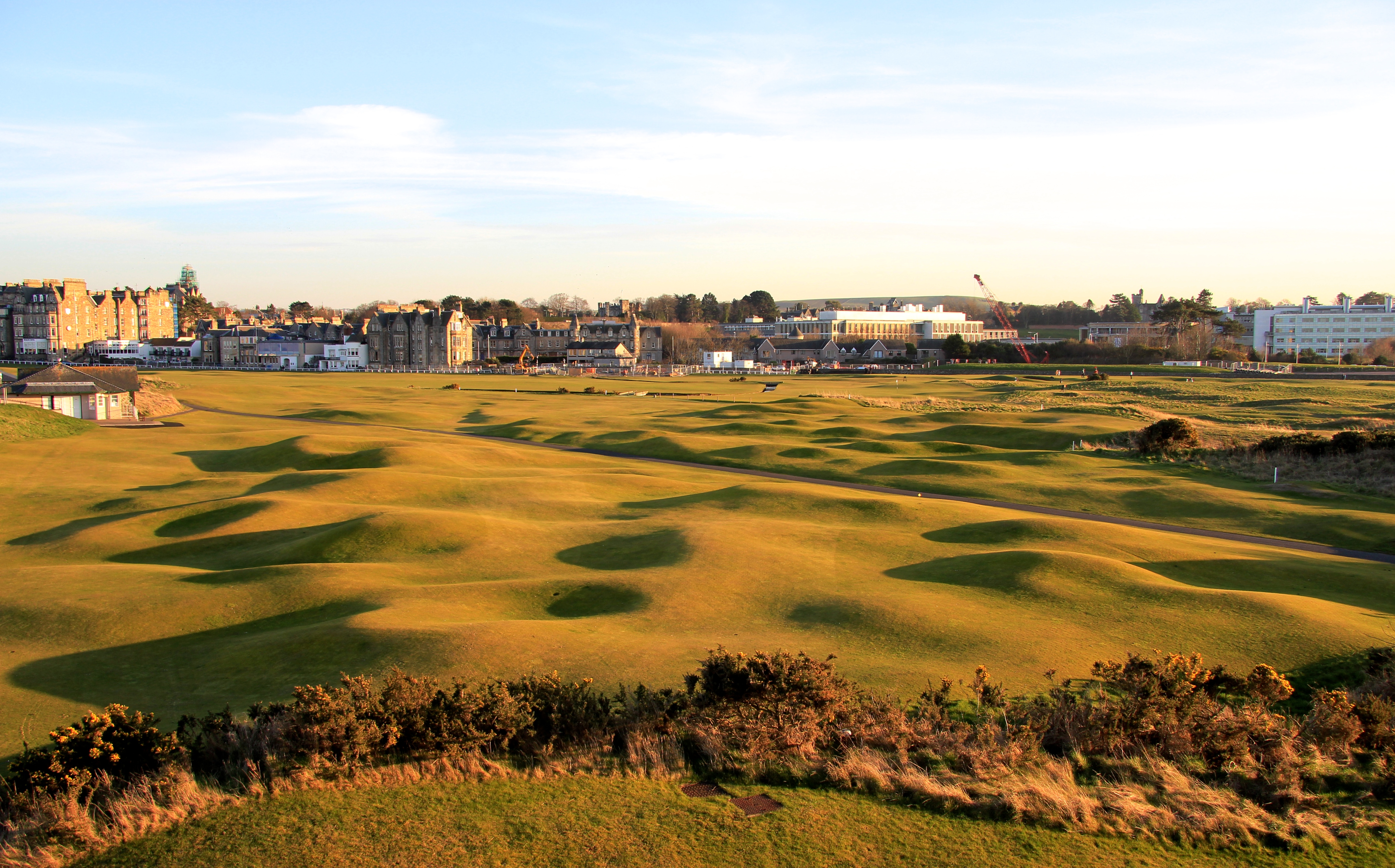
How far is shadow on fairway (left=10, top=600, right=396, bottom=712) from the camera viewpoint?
55.1ft

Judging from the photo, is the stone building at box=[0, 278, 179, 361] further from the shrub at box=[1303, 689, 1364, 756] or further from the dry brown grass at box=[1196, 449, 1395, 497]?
the shrub at box=[1303, 689, 1364, 756]

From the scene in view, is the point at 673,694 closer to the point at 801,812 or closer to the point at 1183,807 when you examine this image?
the point at 801,812

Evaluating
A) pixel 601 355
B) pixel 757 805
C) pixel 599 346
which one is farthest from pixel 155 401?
pixel 599 346

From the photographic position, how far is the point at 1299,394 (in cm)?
9025

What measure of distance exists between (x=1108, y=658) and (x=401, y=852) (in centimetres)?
1388

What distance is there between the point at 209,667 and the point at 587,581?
898cm

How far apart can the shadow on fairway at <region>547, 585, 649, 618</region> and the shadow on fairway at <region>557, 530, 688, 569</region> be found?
9.02ft

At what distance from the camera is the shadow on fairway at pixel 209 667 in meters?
16.8

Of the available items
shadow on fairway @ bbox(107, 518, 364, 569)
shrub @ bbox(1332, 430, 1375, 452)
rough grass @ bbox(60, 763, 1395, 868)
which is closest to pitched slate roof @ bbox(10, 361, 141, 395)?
shadow on fairway @ bbox(107, 518, 364, 569)

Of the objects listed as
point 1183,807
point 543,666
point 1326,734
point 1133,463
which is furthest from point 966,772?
point 1133,463

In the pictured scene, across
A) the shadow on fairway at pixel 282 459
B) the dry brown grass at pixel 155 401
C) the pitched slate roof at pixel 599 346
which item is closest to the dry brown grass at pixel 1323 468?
the shadow on fairway at pixel 282 459

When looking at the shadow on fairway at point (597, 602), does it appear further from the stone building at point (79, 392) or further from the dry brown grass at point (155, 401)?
the dry brown grass at point (155, 401)

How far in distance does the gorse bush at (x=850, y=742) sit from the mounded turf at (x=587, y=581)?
1.80 metres

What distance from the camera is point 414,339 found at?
588 ft
